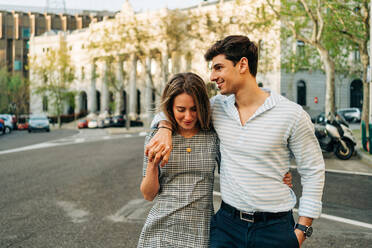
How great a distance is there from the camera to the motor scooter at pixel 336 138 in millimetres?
12375

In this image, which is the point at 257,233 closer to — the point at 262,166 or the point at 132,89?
the point at 262,166

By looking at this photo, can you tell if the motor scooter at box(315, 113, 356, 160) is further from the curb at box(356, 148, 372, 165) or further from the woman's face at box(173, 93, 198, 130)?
the woman's face at box(173, 93, 198, 130)

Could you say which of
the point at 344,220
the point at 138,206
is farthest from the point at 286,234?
the point at 138,206

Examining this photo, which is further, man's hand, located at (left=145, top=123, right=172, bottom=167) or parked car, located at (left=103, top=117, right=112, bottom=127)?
parked car, located at (left=103, top=117, right=112, bottom=127)

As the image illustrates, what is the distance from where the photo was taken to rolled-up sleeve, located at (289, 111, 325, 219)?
221cm

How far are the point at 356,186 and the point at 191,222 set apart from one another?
6871 millimetres

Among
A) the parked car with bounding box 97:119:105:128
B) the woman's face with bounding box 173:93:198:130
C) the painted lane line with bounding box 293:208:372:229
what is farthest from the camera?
the parked car with bounding box 97:119:105:128

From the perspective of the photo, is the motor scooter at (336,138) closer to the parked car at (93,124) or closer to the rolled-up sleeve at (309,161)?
the rolled-up sleeve at (309,161)

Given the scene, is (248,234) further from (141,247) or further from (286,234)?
(141,247)

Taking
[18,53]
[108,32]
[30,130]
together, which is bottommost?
[30,130]

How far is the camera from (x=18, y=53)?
93062 millimetres

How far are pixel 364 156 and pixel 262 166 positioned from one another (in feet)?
38.1

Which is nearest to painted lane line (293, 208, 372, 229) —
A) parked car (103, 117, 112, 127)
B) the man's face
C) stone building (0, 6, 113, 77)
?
the man's face

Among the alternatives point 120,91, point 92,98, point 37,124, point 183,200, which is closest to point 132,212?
point 183,200
